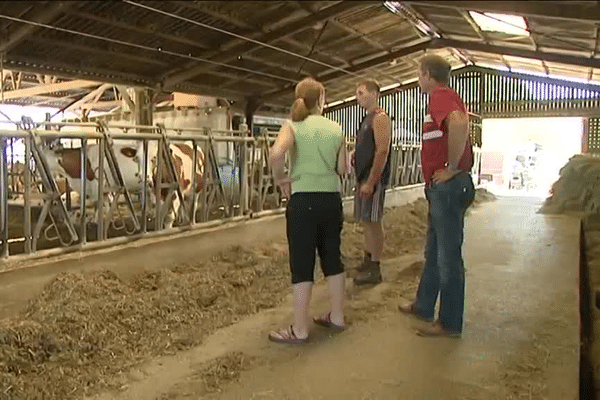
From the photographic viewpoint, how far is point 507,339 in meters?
2.84

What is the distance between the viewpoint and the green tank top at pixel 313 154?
2.67 m

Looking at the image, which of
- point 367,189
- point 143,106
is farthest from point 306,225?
point 143,106

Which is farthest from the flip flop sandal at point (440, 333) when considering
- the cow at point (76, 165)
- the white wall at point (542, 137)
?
the white wall at point (542, 137)

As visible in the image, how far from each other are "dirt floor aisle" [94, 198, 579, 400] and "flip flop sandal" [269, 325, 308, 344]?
39 millimetres

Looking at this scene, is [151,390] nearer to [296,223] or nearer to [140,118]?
[296,223]

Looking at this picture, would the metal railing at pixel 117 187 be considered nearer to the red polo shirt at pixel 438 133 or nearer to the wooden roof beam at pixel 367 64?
the red polo shirt at pixel 438 133

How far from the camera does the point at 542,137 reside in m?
22.6

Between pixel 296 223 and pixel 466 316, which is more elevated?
pixel 296 223

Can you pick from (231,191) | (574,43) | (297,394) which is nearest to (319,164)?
(297,394)

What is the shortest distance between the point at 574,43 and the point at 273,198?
275 inches

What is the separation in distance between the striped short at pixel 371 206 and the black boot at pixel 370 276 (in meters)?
0.42

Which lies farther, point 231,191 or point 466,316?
point 231,191

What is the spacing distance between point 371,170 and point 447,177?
0.85 metres

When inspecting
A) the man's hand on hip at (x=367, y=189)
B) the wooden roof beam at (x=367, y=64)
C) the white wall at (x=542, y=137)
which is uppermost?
the wooden roof beam at (x=367, y=64)
